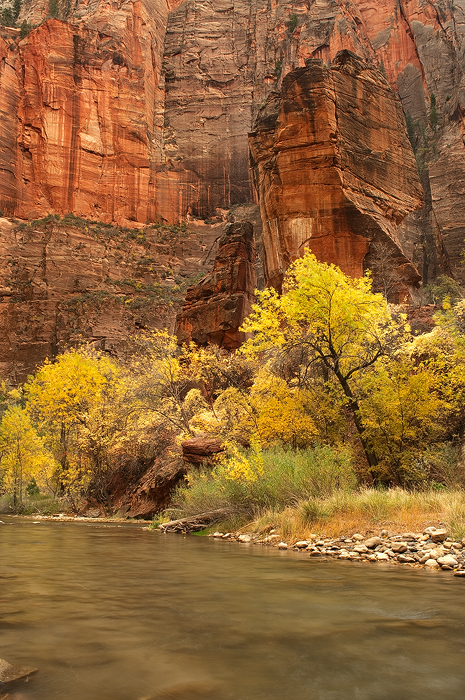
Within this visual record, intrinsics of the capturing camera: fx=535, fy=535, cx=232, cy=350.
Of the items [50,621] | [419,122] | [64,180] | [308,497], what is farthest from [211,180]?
[50,621]

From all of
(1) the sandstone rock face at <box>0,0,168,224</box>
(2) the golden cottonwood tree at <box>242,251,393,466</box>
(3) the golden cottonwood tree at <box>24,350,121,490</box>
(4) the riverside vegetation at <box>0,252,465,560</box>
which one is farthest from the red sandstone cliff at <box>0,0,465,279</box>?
(2) the golden cottonwood tree at <box>242,251,393,466</box>

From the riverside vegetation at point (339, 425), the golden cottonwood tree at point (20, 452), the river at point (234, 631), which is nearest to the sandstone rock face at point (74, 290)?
the golden cottonwood tree at point (20, 452)

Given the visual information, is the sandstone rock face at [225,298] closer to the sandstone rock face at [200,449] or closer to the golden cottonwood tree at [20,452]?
the golden cottonwood tree at [20,452]

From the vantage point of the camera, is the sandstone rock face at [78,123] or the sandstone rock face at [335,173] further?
the sandstone rock face at [78,123]

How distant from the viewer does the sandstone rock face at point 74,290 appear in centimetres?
5616

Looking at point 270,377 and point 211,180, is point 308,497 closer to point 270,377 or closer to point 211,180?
point 270,377

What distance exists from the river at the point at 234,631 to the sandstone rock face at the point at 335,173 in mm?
21884

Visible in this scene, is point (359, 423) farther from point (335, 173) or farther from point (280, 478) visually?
point (335, 173)

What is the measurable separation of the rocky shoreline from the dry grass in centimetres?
33

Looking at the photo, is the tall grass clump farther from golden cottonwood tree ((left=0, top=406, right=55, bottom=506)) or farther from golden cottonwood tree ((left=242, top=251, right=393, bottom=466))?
golden cottonwood tree ((left=0, top=406, right=55, bottom=506))

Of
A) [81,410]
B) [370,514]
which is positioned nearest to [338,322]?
[370,514]

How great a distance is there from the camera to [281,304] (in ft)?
46.9

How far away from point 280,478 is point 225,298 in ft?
64.5

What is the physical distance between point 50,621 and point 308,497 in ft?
27.0
